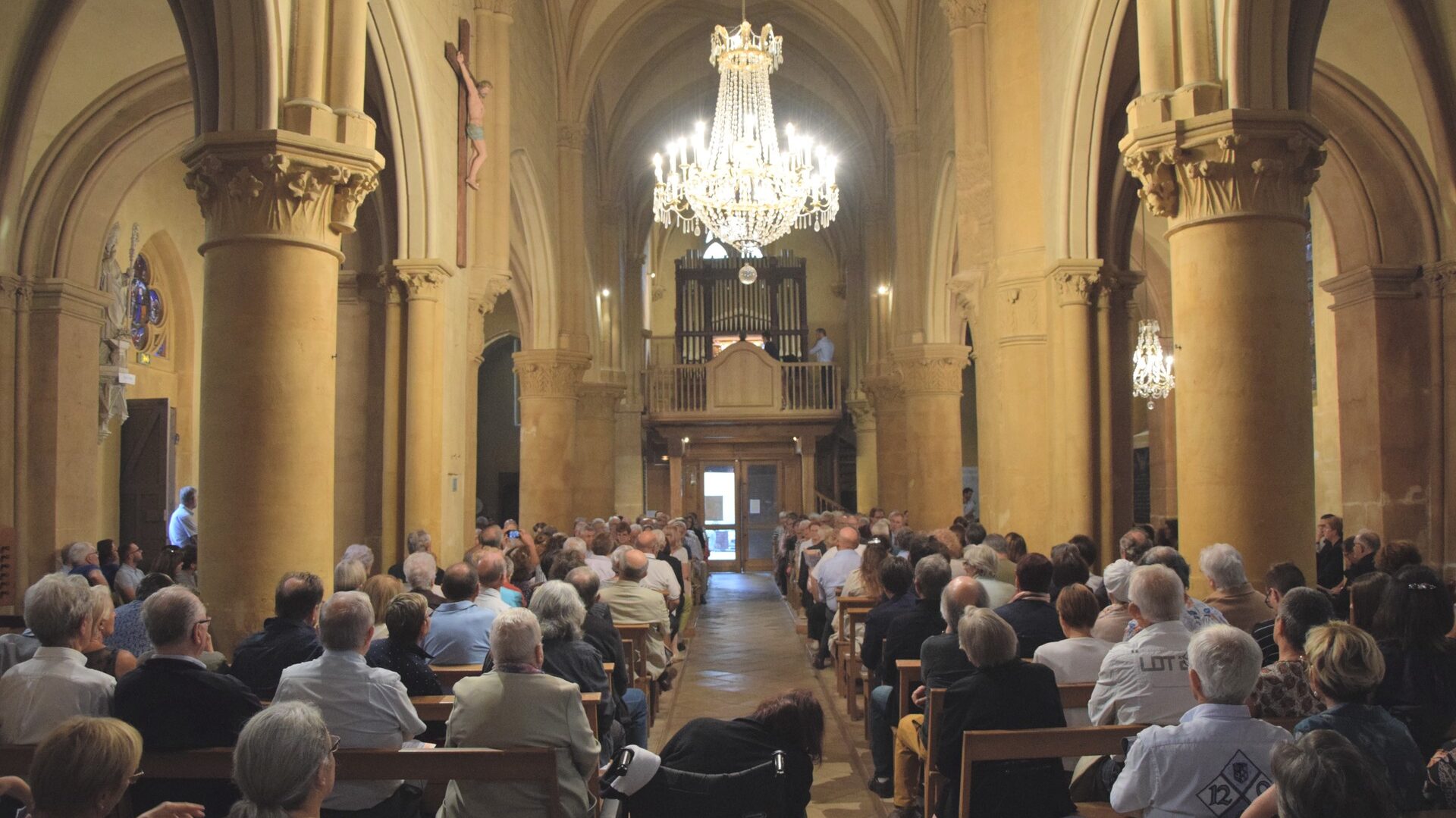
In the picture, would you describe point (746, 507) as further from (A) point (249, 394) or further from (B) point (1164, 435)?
(A) point (249, 394)

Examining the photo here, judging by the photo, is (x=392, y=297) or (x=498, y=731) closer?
(x=498, y=731)

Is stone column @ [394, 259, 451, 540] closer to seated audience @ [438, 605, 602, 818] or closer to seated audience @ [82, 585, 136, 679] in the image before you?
seated audience @ [82, 585, 136, 679]

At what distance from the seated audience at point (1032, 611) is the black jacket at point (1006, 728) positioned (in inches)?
45.8

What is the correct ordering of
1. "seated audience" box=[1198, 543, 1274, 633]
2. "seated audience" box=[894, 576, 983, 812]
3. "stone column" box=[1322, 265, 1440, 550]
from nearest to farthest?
"seated audience" box=[894, 576, 983, 812] < "seated audience" box=[1198, 543, 1274, 633] < "stone column" box=[1322, 265, 1440, 550]

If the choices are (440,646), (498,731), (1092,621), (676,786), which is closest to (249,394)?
(440,646)

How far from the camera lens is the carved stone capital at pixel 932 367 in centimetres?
1872

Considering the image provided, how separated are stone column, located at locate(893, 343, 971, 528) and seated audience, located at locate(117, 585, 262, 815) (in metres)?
15.1

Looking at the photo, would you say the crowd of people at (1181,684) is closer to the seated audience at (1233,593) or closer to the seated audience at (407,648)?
the seated audience at (1233,593)

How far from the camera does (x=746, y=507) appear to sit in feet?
89.6

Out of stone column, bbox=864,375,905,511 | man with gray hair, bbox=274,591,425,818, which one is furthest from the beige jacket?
stone column, bbox=864,375,905,511

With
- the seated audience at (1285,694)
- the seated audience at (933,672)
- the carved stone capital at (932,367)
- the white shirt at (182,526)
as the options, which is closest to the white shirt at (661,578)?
the seated audience at (933,672)

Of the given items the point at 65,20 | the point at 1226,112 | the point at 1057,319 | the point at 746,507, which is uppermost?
the point at 65,20

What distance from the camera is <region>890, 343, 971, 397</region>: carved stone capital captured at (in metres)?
18.7

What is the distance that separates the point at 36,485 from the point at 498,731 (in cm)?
998
